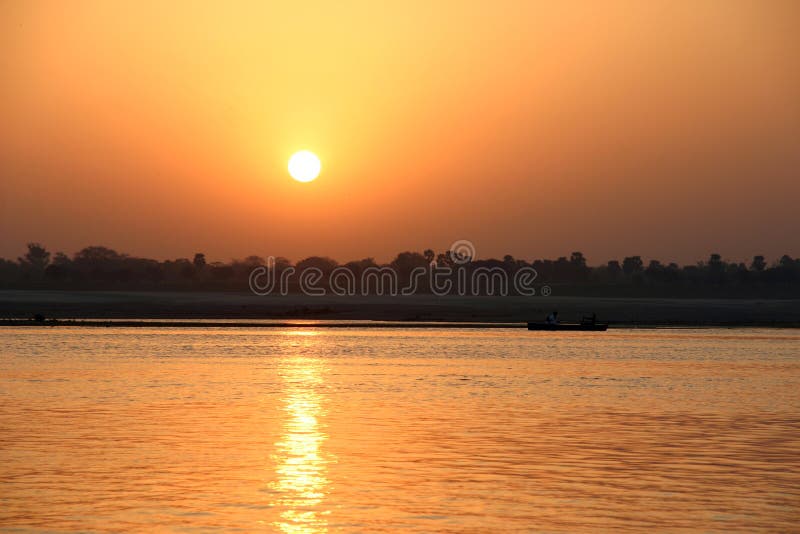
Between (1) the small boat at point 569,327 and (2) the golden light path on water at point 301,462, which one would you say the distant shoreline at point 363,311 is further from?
(2) the golden light path on water at point 301,462

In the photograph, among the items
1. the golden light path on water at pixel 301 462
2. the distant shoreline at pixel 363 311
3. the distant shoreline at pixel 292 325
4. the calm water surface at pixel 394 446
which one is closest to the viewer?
the golden light path on water at pixel 301 462

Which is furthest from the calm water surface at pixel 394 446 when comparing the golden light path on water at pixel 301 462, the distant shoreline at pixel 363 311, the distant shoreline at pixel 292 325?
the distant shoreline at pixel 363 311

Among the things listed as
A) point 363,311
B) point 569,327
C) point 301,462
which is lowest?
point 301,462

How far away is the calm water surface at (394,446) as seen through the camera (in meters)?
21.9

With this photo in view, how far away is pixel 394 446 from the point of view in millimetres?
30859

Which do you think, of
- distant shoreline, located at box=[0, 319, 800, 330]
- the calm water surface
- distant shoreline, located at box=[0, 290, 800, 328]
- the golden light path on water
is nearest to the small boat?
distant shoreline, located at box=[0, 319, 800, 330]

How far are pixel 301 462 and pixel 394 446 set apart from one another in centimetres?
367

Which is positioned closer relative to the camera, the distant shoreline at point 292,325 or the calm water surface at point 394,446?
the calm water surface at point 394,446

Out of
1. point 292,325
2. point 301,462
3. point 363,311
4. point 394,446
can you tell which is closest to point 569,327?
point 292,325

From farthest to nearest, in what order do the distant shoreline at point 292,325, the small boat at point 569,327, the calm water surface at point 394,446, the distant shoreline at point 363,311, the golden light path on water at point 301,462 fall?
1. the distant shoreline at point 363,311
2. the distant shoreline at point 292,325
3. the small boat at point 569,327
4. the calm water surface at point 394,446
5. the golden light path on water at point 301,462

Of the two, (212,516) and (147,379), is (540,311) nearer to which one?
(147,379)

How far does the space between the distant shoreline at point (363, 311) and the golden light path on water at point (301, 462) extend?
83.3 metres

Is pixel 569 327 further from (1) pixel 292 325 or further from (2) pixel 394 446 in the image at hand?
(2) pixel 394 446

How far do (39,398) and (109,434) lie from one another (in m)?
11.4
